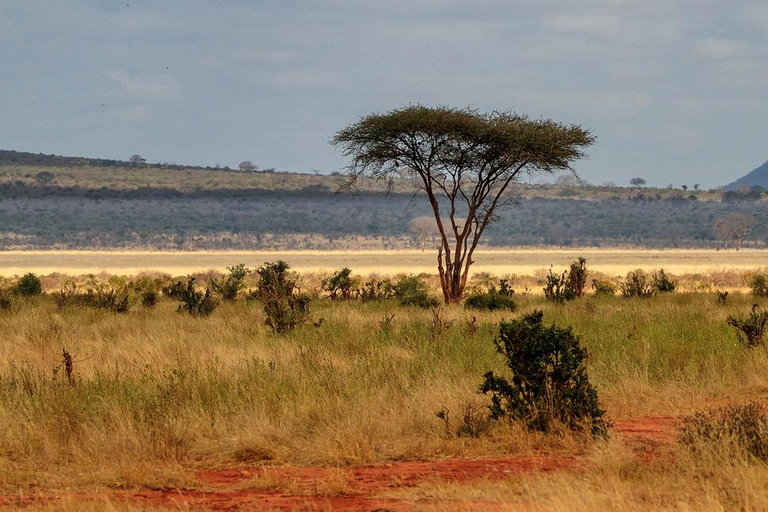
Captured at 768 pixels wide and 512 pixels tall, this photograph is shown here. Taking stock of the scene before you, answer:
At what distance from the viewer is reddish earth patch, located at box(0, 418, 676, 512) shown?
657cm

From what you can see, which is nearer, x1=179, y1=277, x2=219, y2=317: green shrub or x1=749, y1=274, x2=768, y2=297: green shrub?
x1=179, y1=277, x2=219, y2=317: green shrub

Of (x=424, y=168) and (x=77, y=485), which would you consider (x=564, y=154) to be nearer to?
(x=424, y=168)

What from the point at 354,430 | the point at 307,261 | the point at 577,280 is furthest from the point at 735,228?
the point at 354,430

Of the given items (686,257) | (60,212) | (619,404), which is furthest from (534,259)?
(619,404)

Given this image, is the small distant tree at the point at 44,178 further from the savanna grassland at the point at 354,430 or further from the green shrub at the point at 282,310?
the savanna grassland at the point at 354,430

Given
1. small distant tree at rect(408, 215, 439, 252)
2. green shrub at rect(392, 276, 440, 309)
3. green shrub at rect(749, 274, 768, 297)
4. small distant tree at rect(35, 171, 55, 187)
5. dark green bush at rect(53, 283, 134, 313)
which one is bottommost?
dark green bush at rect(53, 283, 134, 313)

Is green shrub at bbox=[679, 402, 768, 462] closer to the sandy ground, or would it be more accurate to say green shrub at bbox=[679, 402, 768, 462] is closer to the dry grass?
the dry grass

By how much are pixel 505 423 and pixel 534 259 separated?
7052cm

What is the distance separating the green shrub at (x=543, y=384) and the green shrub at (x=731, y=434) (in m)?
0.90

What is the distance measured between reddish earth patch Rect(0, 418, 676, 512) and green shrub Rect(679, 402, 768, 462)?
1.25ft

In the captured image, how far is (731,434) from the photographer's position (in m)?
7.54

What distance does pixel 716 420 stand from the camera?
315 inches

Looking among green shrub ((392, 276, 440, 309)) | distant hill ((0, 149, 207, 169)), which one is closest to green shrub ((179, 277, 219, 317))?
green shrub ((392, 276, 440, 309))

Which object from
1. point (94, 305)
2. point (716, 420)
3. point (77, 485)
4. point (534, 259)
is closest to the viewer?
point (77, 485)
